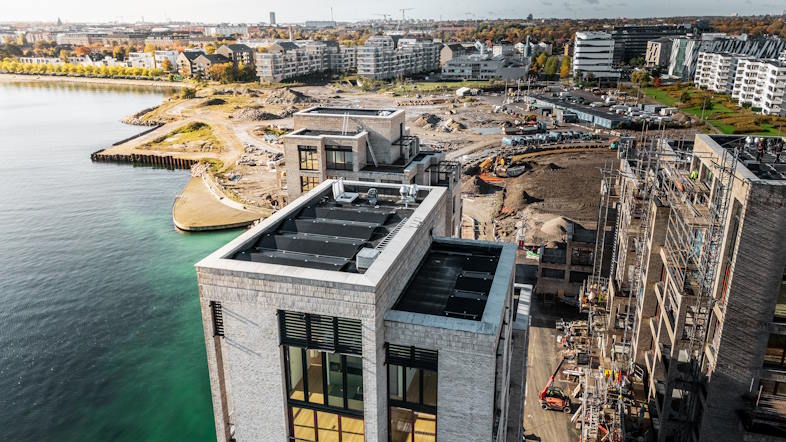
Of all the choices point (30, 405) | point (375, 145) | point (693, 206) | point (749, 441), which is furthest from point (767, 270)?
point (30, 405)

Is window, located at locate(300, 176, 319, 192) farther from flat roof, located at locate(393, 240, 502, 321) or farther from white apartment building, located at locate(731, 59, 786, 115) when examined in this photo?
white apartment building, located at locate(731, 59, 786, 115)

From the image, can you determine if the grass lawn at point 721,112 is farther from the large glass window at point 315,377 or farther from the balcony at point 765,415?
the large glass window at point 315,377

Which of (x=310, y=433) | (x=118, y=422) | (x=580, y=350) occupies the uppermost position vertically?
(x=310, y=433)

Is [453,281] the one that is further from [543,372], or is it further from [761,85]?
[761,85]

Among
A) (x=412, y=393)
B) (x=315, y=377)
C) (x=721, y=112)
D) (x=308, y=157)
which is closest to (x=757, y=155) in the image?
(x=412, y=393)

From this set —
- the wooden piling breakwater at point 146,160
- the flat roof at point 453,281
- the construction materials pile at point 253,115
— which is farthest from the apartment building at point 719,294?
the construction materials pile at point 253,115

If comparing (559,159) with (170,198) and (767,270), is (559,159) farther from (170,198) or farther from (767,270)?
(767,270)

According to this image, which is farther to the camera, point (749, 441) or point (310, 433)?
point (749, 441)
